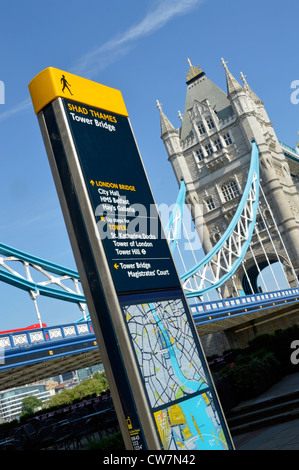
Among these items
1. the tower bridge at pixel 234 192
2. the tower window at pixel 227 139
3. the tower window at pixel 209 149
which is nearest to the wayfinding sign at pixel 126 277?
the tower bridge at pixel 234 192

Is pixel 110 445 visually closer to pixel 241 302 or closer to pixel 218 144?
pixel 241 302

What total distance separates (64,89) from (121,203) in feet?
6.01

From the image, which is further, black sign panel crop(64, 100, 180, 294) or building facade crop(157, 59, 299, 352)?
building facade crop(157, 59, 299, 352)

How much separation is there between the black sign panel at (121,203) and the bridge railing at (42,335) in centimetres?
847

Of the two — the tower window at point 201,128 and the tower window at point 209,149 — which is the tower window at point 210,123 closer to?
the tower window at point 201,128

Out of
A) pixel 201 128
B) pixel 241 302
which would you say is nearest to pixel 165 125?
pixel 201 128

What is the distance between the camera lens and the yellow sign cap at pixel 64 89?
7852mm

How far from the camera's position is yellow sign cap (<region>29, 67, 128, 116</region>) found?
309 inches

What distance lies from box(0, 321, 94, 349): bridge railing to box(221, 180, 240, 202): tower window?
1381 inches

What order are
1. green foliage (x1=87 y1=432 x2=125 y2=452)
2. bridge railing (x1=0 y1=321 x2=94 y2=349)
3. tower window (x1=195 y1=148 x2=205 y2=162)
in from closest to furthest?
1. green foliage (x1=87 y1=432 x2=125 y2=452)
2. bridge railing (x1=0 y1=321 x2=94 y2=349)
3. tower window (x1=195 y1=148 x2=205 y2=162)

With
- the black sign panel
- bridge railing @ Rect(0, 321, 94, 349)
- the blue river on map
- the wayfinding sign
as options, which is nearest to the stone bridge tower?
bridge railing @ Rect(0, 321, 94, 349)

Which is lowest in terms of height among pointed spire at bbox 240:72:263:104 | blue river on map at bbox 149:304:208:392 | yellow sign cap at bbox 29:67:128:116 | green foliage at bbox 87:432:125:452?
green foliage at bbox 87:432:125:452

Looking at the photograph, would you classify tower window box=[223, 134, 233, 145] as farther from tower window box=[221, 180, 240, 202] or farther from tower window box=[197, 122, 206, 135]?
tower window box=[221, 180, 240, 202]

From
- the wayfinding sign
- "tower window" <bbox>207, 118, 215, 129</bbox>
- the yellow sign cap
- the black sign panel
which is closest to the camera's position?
the wayfinding sign
